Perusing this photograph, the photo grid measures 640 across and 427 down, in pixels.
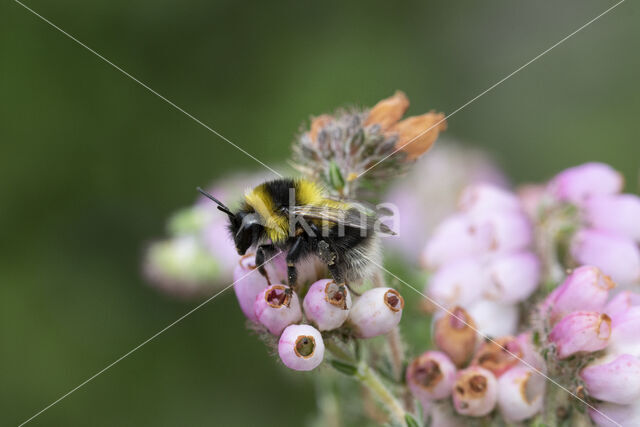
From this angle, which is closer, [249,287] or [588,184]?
[249,287]

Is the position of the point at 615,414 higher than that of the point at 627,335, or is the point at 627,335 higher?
the point at 627,335

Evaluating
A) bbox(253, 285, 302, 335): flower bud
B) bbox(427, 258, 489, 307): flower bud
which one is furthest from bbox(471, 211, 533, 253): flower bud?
bbox(253, 285, 302, 335): flower bud

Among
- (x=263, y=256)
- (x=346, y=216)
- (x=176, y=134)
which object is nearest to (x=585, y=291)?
(x=346, y=216)

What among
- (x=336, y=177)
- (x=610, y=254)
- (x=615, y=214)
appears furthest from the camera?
(x=615, y=214)

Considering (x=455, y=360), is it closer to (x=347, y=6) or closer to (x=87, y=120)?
(x=87, y=120)

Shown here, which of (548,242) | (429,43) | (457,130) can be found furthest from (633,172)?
(548,242)

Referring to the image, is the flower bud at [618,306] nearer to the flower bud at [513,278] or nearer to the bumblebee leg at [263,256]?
the flower bud at [513,278]

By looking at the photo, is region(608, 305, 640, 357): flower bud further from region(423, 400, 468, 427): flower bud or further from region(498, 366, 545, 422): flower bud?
region(423, 400, 468, 427): flower bud

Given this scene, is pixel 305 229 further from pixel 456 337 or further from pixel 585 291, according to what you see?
pixel 585 291
